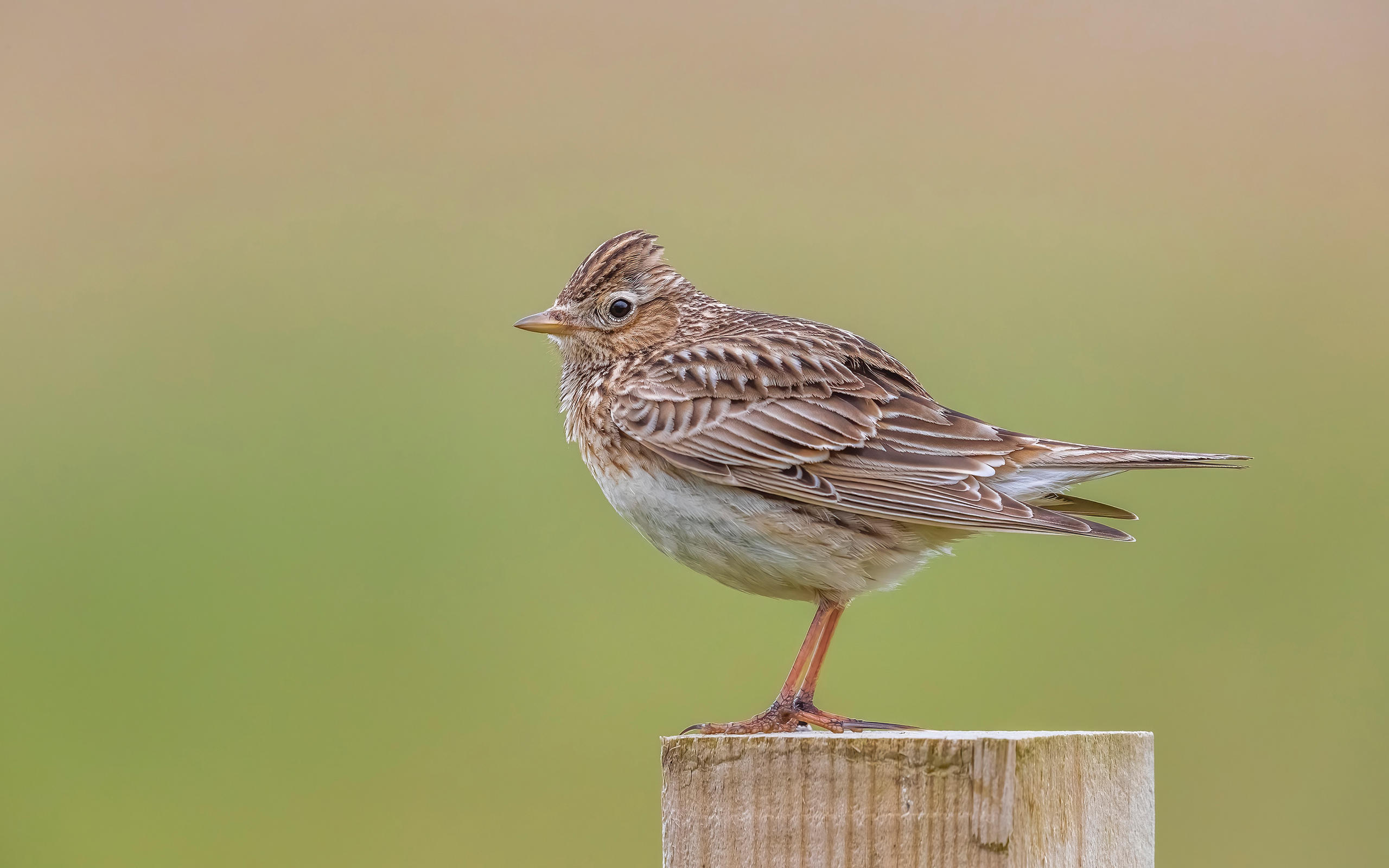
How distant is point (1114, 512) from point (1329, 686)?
4.42 metres

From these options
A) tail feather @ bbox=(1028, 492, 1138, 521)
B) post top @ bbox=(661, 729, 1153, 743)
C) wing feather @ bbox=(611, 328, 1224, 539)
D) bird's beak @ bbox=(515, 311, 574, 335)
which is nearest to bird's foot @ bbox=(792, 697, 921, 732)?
wing feather @ bbox=(611, 328, 1224, 539)

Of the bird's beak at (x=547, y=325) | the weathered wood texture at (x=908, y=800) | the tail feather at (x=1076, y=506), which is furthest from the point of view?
the bird's beak at (x=547, y=325)

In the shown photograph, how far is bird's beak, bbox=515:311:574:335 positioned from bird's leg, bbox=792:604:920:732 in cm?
176

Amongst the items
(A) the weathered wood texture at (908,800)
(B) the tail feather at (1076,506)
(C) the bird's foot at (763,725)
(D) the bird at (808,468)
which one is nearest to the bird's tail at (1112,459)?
(D) the bird at (808,468)

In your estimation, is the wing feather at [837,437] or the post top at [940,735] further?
the wing feather at [837,437]

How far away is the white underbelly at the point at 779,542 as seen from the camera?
481cm

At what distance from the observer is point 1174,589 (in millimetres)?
9086

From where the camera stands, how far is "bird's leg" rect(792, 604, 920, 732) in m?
4.18

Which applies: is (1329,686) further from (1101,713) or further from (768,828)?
(768,828)

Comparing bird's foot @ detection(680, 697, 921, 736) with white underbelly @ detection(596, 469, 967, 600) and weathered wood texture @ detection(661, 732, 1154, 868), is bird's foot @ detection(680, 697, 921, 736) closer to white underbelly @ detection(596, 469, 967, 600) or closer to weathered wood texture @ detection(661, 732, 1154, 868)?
white underbelly @ detection(596, 469, 967, 600)

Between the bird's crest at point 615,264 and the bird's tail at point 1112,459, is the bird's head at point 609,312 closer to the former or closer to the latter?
the bird's crest at point 615,264

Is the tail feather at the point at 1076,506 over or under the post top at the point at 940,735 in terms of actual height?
over

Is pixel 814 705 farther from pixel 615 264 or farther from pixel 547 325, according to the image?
pixel 615 264

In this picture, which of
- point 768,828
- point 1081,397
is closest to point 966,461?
point 768,828
